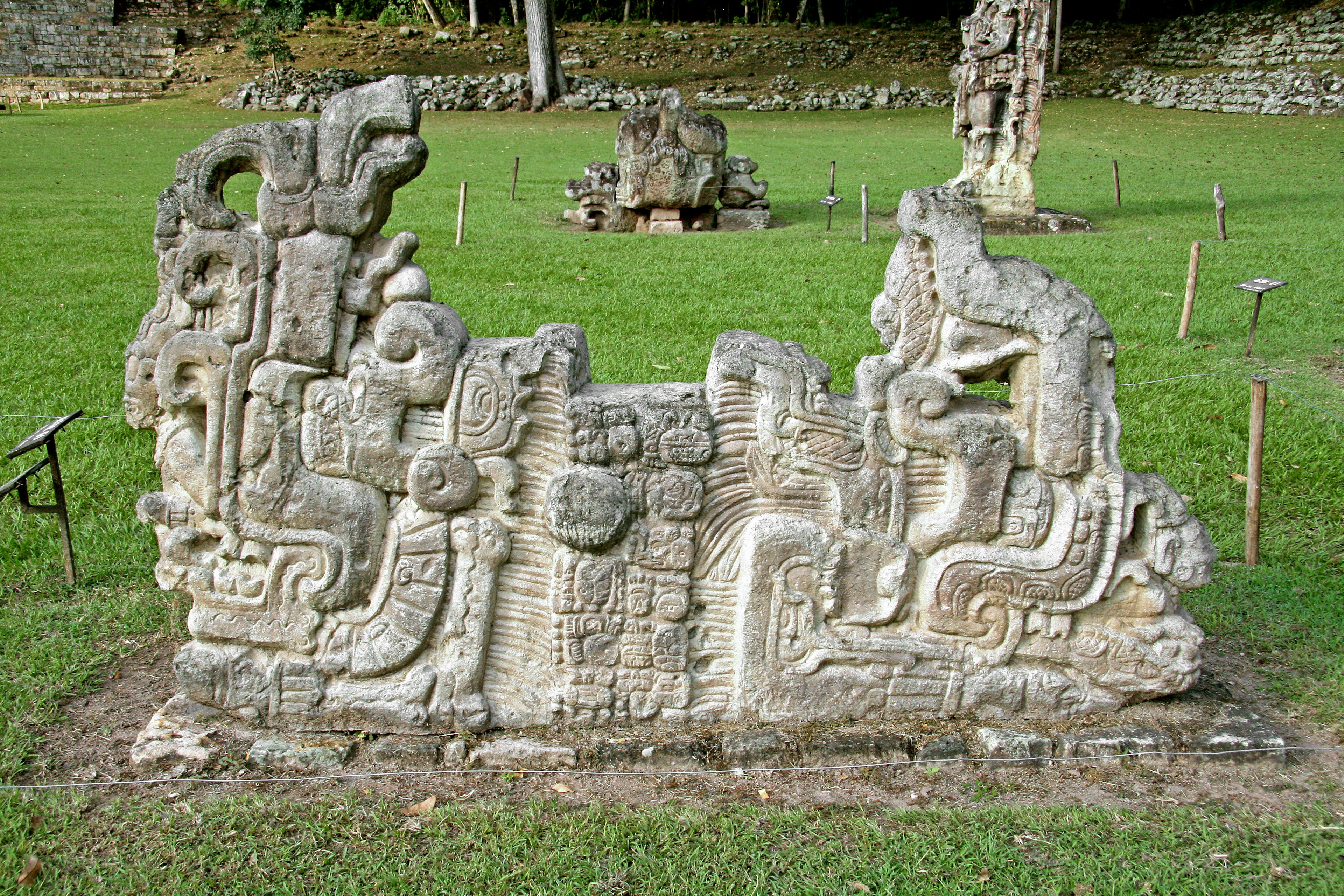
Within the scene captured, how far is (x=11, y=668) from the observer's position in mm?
4305

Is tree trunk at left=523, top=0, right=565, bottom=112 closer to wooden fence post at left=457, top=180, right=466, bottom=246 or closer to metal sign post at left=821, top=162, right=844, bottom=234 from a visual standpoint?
metal sign post at left=821, top=162, right=844, bottom=234

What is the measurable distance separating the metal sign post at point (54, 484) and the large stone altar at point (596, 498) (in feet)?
3.68

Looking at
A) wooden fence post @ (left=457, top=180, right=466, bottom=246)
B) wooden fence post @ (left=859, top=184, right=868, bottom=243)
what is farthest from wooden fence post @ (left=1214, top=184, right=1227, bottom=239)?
wooden fence post @ (left=457, top=180, right=466, bottom=246)

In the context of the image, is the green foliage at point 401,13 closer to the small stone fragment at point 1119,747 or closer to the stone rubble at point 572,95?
the stone rubble at point 572,95

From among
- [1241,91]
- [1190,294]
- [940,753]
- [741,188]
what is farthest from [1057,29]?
[940,753]

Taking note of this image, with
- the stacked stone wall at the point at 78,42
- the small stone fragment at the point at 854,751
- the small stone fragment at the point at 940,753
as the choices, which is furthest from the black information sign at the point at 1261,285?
the stacked stone wall at the point at 78,42

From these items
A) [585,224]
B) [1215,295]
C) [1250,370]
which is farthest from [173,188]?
[585,224]

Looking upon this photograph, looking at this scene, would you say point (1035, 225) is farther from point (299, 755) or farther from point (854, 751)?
point (299, 755)

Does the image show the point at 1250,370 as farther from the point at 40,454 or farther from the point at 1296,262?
the point at 40,454

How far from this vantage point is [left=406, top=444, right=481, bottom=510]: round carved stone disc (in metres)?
3.69

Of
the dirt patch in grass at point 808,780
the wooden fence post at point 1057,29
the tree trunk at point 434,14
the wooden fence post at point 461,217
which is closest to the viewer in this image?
the dirt patch in grass at point 808,780

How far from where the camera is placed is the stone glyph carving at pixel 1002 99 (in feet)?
45.0

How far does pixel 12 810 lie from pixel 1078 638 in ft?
12.5

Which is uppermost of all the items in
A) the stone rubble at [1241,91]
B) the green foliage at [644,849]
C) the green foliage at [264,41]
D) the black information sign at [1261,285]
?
the green foliage at [264,41]
